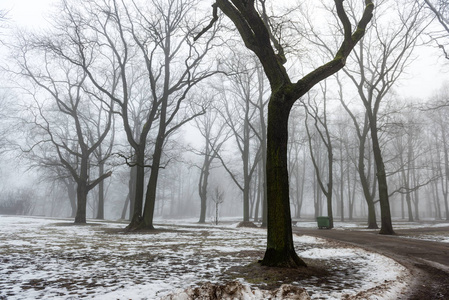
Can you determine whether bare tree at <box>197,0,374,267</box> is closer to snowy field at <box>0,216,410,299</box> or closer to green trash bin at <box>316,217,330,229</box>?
snowy field at <box>0,216,410,299</box>

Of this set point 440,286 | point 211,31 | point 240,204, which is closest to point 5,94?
point 211,31

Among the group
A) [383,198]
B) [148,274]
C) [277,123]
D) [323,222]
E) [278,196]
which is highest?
[277,123]

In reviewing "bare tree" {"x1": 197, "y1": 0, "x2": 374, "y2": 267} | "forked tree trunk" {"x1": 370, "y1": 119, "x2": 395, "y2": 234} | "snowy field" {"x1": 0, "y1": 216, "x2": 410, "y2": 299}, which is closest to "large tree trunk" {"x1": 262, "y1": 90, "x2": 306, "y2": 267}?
"bare tree" {"x1": 197, "y1": 0, "x2": 374, "y2": 267}

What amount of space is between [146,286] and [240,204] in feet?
238

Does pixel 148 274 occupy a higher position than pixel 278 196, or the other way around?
pixel 278 196

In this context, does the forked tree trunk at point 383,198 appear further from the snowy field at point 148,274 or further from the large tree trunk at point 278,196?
the large tree trunk at point 278,196

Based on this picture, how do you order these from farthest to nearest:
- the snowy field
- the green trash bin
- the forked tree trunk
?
the green trash bin < the forked tree trunk < the snowy field

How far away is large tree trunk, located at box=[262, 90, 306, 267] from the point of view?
4.96 m

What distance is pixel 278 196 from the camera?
5.15 metres

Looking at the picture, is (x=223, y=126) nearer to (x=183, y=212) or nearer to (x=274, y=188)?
(x=274, y=188)

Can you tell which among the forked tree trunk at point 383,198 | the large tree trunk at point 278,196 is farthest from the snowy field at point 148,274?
the forked tree trunk at point 383,198

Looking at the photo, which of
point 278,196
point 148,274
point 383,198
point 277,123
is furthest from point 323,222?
point 148,274

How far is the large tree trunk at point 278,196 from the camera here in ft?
16.3

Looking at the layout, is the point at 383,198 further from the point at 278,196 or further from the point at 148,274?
the point at 148,274
